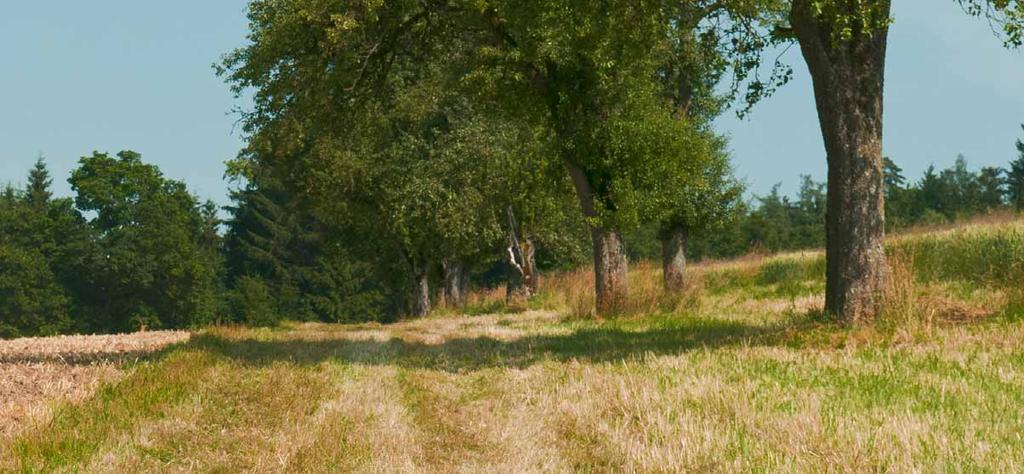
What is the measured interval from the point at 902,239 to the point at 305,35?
15956mm

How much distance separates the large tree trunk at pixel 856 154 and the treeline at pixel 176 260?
39.6m

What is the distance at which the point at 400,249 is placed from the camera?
48906 millimetres

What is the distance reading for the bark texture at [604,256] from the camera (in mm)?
23672

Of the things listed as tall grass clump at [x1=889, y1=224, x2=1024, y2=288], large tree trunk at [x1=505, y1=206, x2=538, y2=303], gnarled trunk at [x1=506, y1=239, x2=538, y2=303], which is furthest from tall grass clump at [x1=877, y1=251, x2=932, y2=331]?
large tree trunk at [x1=505, y1=206, x2=538, y2=303]

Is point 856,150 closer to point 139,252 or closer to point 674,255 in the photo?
point 674,255

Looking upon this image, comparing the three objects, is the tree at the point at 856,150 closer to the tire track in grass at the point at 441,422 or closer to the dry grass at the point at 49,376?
the tire track in grass at the point at 441,422

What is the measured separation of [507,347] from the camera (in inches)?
624

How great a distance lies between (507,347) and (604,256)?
333 inches

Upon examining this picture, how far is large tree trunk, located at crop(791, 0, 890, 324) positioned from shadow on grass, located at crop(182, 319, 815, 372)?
1.07 meters

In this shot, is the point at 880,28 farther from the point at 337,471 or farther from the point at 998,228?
the point at 998,228

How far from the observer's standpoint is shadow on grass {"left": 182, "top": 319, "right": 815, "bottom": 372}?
530 inches

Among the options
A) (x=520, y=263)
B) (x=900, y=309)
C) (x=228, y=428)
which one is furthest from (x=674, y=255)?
(x=228, y=428)

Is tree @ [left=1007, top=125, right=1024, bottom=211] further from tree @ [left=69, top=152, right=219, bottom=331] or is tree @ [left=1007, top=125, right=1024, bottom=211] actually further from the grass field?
the grass field

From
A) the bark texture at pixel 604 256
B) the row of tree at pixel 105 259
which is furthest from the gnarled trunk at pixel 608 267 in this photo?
the row of tree at pixel 105 259
